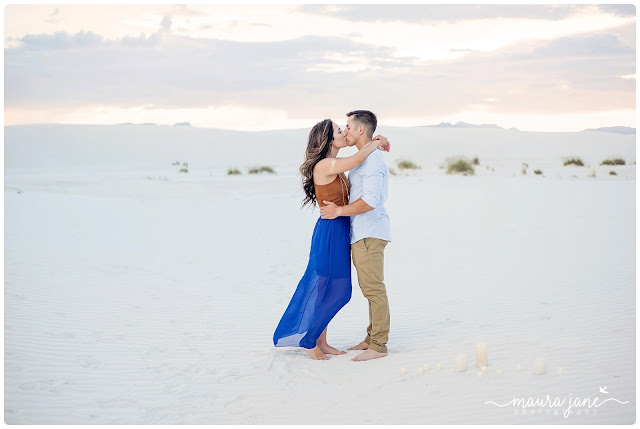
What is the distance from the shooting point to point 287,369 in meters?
5.71

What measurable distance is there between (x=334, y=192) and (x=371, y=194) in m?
0.34

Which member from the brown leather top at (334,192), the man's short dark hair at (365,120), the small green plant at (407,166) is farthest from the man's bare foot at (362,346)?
the small green plant at (407,166)

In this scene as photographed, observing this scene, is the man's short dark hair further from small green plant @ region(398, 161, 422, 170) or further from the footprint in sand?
small green plant @ region(398, 161, 422, 170)

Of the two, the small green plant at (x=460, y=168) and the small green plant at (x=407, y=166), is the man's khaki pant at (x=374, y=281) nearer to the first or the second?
the small green plant at (x=460, y=168)

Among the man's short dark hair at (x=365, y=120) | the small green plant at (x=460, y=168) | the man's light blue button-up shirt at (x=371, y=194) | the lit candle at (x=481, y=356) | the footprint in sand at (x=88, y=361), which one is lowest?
the footprint in sand at (x=88, y=361)

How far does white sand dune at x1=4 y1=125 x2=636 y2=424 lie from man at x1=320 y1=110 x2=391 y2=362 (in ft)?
0.91

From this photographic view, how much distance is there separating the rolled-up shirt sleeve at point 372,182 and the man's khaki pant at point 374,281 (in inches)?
14.4

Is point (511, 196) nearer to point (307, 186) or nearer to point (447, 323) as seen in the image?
point (447, 323)

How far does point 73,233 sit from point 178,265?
3.27 meters

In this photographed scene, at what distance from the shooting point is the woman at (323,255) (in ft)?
18.9

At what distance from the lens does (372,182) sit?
18.4 ft

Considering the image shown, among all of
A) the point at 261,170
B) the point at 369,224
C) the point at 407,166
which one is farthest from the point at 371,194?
the point at 261,170

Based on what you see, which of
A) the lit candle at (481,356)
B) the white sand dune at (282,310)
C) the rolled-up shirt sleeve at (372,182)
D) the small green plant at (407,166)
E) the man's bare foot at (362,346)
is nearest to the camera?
the white sand dune at (282,310)

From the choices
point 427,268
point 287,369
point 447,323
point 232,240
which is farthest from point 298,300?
point 232,240
